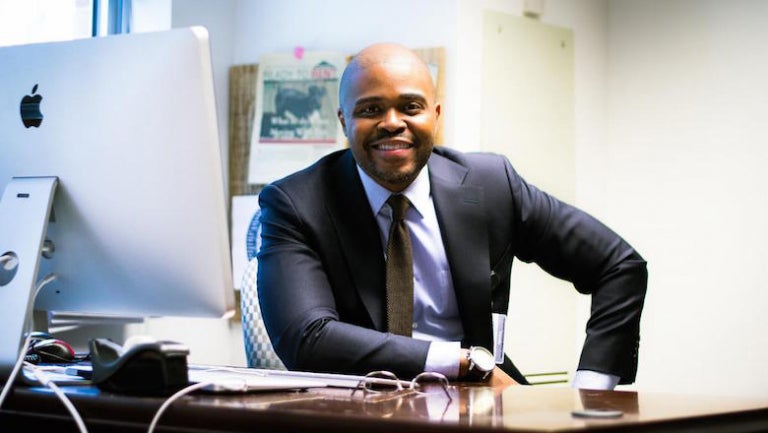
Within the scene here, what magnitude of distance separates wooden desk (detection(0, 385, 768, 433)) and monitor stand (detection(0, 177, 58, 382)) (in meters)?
0.14

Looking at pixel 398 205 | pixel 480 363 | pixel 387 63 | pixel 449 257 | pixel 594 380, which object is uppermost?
pixel 387 63

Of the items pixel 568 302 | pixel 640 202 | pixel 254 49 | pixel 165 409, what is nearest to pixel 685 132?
pixel 640 202

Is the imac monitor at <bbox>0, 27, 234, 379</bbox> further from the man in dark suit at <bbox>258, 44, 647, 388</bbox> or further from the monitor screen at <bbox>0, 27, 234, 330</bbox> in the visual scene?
the man in dark suit at <bbox>258, 44, 647, 388</bbox>

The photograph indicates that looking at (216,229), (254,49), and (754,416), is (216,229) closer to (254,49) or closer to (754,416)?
(754,416)

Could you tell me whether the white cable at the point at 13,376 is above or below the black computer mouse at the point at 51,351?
above

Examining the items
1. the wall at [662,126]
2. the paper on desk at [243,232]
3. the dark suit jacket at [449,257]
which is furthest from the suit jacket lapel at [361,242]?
the paper on desk at [243,232]

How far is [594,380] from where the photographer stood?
1.83 meters

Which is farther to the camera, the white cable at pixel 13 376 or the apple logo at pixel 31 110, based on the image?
the apple logo at pixel 31 110

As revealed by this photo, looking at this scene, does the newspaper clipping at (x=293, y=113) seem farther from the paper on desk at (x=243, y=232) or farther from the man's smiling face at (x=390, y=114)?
the man's smiling face at (x=390, y=114)

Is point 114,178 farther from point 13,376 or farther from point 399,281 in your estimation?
point 399,281

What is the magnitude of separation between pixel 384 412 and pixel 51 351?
0.85 metres

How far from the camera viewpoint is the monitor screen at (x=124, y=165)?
1235mm

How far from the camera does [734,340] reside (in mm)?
3303

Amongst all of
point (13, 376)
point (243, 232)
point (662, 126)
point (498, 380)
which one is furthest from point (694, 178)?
point (13, 376)
